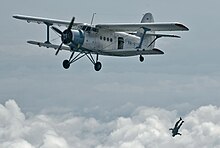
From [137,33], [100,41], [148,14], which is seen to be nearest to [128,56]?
[100,41]

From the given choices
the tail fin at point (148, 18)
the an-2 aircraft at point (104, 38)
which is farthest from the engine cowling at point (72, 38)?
the tail fin at point (148, 18)

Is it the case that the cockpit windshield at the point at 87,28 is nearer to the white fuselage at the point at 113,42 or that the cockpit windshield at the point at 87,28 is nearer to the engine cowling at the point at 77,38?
the white fuselage at the point at 113,42

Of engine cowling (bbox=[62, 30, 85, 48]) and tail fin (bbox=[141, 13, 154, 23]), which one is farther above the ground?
tail fin (bbox=[141, 13, 154, 23])

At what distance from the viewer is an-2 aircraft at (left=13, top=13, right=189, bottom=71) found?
110812 millimetres

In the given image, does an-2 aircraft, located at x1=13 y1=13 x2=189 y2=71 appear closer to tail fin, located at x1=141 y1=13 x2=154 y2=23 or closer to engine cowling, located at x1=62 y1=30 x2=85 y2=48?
engine cowling, located at x1=62 y1=30 x2=85 y2=48

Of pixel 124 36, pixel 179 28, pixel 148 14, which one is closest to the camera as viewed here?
pixel 179 28

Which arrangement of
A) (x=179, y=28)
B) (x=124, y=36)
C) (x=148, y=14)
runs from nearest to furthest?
(x=179, y=28) → (x=124, y=36) → (x=148, y=14)

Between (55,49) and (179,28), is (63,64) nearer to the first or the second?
(55,49)

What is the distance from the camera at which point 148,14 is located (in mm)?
136250

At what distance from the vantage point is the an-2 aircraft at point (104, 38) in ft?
364

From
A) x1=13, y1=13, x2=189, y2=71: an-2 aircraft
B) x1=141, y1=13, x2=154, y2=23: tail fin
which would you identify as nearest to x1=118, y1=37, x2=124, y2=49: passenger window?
x1=13, y1=13, x2=189, y2=71: an-2 aircraft

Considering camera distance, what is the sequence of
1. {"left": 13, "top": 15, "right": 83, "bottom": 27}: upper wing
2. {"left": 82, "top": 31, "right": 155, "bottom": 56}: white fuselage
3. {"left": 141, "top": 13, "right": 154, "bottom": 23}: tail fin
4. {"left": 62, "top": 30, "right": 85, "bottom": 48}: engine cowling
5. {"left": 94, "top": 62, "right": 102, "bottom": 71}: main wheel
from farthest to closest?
{"left": 141, "top": 13, "right": 154, "bottom": 23}: tail fin → {"left": 13, "top": 15, "right": 83, "bottom": 27}: upper wing → {"left": 82, "top": 31, "right": 155, "bottom": 56}: white fuselage → {"left": 94, "top": 62, "right": 102, "bottom": 71}: main wheel → {"left": 62, "top": 30, "right": 85, "bottom": 48}: engine cowling

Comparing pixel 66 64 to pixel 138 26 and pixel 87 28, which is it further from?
pixel 138 26

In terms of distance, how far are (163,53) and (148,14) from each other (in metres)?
26.9
